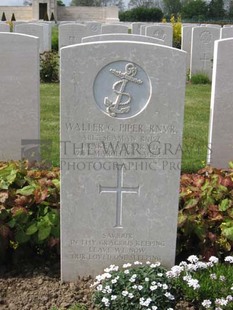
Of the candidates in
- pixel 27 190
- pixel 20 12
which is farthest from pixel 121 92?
pixel 20 12

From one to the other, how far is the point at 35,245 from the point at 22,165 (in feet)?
2.51

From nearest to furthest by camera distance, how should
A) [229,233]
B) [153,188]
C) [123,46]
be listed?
[123,46], [153,188], [229,233]

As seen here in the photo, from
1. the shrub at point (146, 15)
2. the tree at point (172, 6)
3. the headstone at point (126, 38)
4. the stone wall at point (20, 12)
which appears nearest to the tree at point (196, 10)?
the shrub at point (146, 15)

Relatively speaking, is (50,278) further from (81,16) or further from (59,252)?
(81,16)

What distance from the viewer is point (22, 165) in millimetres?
4059

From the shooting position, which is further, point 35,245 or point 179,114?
point 35,245

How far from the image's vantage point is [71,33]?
1243 cm

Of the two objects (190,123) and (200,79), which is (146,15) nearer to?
(200,79)

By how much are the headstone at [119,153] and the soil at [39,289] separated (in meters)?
0.10

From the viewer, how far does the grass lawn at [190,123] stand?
19.8 ft

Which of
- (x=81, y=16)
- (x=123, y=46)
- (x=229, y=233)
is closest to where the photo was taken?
(x=123, y=46)

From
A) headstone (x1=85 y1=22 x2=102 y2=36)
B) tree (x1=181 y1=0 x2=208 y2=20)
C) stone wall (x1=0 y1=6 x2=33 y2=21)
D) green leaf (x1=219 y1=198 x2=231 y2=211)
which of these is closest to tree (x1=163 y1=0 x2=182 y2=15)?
tree (x1=181 y1=0 x2=208 y2=20)

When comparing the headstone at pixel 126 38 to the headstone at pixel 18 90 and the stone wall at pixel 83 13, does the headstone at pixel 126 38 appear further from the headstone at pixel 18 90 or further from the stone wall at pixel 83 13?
the stone wall at pixel 83 13

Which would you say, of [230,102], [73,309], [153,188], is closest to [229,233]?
[153,188]
